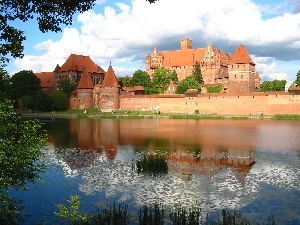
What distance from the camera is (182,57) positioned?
272 feet

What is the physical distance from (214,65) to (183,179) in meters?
61.3

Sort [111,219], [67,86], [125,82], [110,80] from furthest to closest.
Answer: [125,82], [67,86], [110,80], [111,219]

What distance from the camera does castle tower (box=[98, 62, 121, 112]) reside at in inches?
2327

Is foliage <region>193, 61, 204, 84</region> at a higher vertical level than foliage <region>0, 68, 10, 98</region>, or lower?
higher

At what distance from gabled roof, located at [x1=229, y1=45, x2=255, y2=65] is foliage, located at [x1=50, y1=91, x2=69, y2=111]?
84.2 ft

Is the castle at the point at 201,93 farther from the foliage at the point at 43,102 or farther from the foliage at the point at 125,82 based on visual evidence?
the foliage at the point at 125,82

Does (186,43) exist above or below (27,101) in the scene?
above

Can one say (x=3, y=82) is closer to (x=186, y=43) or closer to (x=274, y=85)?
(x=274, y=85)

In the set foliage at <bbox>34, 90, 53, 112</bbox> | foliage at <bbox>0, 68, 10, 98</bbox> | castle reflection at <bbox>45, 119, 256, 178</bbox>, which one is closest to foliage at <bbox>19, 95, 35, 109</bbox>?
foliage at <bbox>34, 90, 53, 112</bbox>

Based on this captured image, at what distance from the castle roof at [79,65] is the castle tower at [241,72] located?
88.4 ft

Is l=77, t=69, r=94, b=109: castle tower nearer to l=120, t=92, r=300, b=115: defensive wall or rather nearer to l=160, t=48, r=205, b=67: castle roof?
l=120, t=92, r=300, b=115: defensive wall

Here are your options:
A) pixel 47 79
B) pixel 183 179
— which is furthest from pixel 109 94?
pixel 183 179

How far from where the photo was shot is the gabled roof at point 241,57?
58.3 metres

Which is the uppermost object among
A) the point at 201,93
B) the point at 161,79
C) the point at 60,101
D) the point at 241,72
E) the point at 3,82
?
the point at 161,79
